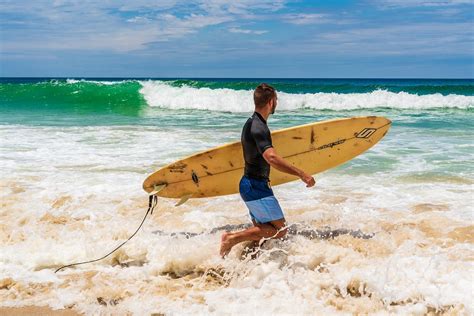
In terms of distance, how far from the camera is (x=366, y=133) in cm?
504

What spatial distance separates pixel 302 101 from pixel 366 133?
19.1 metres

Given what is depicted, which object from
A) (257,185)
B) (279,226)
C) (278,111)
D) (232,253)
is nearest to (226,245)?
(232,253)

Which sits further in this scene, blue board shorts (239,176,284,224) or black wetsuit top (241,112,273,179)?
blue board shorts (239,176,284,224)

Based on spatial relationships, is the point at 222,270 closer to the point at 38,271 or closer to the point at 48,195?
the point at 38,271

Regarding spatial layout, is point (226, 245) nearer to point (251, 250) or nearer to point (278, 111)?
point (251, 250)

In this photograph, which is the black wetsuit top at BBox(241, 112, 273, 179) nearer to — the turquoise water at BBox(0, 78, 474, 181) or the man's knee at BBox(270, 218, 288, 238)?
the man's knee at BBox(270, 218, 288, 238)

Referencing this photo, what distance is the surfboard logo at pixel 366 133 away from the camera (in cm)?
502

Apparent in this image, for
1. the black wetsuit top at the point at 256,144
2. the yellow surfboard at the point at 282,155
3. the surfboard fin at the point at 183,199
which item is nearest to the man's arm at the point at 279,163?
the black wetsuit top at the point at 256,144

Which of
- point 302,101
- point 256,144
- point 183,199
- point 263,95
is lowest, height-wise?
point 183,199

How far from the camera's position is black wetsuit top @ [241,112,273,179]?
343 centimetres

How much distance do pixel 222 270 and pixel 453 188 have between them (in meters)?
3.78

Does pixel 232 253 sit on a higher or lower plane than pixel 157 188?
lower

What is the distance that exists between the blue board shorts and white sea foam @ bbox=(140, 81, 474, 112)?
19.0 meters

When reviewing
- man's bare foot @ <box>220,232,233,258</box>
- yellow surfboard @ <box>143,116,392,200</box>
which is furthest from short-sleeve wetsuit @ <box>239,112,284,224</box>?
yellow surfboard @ <box>143,116,392,200</box>
